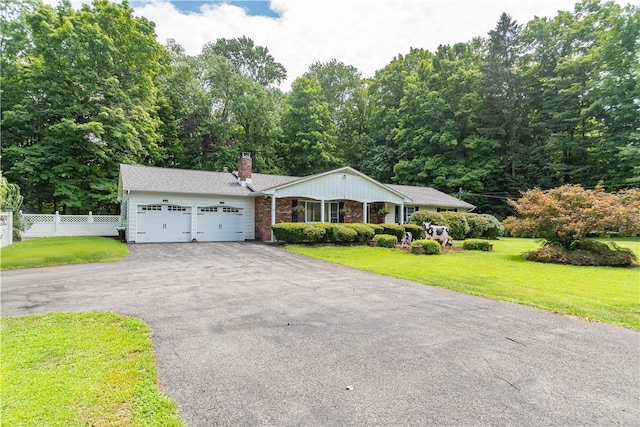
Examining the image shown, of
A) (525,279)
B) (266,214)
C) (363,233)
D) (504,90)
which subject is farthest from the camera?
(504,90)

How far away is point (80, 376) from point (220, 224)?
15.8 metres

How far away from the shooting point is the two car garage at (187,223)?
16391 millimetres

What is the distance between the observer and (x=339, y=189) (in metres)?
19.4

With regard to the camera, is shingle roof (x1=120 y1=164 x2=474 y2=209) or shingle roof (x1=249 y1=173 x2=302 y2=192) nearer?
shingle roof (x1=120 y1=164 x2=474 y2=209)

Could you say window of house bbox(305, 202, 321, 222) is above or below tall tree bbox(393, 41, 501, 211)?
below

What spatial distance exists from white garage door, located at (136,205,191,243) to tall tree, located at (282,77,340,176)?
60.4ft

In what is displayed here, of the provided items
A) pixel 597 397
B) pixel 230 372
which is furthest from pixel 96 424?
pixel 597 397

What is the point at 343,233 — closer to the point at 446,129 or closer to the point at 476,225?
the point at 476,225

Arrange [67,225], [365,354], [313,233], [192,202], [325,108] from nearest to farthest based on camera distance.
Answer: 1. [365,354]
2. [313,233]
3. [192,202]
4. [67,225]
5. [325,108]

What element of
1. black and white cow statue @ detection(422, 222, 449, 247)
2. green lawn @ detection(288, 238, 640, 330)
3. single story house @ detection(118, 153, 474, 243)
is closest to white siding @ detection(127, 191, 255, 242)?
single story house @ detection(118, 153, 474, 243)

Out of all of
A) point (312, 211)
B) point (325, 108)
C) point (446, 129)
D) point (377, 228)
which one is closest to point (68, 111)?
point (312, 211)

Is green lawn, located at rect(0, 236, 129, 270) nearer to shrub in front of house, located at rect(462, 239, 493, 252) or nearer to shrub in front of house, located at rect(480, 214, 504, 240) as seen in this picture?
shrub in front of house, located at rect(462, 239, 493, 252)

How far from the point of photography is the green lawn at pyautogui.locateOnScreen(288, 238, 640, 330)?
569 cm

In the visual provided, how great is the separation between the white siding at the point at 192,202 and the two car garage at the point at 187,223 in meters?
0.16
